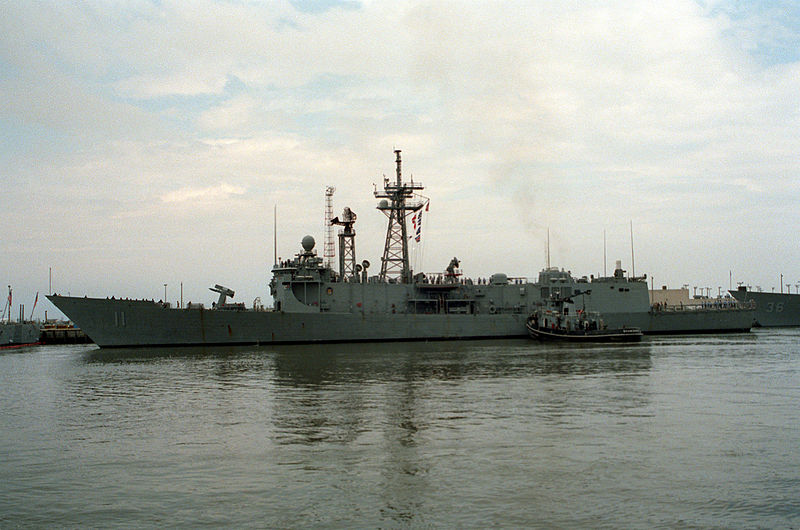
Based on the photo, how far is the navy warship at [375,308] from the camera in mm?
38875

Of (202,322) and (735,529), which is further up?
(202,322)

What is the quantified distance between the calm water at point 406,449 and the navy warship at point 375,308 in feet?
43.8

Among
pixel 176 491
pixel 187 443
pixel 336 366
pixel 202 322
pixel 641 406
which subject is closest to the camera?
pixel 176 491

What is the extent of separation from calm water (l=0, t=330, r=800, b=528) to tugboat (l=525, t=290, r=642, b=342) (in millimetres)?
17518

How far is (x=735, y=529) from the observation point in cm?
892

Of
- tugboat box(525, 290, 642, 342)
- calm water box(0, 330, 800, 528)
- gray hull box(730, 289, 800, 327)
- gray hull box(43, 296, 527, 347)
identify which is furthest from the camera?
gray hull box(730, 289, 800, 327)

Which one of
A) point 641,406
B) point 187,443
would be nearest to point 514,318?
point 641,406

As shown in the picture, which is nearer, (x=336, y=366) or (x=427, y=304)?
(x=336, y=366)

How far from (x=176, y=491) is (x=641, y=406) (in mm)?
11950

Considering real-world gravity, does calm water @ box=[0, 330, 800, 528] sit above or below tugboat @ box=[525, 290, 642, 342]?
below

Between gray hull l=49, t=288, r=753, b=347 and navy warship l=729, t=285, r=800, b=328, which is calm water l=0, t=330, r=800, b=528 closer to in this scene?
gray hull l=49, t=288, r=753, b=347

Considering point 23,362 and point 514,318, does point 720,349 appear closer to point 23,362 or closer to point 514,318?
point 514,318

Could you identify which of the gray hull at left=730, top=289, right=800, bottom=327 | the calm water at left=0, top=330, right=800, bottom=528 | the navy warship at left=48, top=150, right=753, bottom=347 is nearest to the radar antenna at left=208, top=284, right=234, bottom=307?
the navy warship at left=48, top=150, right=753, bottom=347

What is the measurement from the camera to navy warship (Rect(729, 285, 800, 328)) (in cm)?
6662
